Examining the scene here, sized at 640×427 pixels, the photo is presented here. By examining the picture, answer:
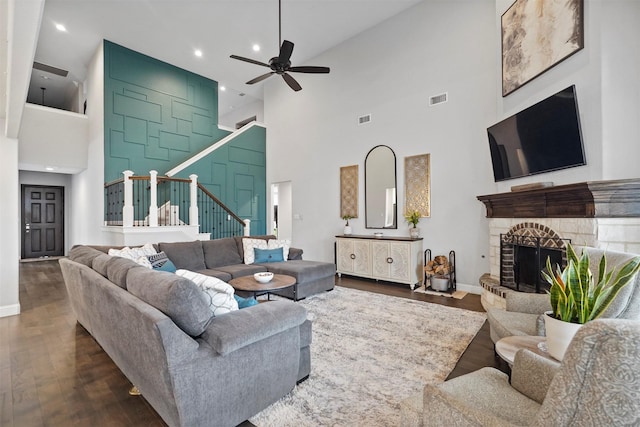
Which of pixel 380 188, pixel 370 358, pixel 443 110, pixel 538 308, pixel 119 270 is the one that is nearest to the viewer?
pixel 119 270

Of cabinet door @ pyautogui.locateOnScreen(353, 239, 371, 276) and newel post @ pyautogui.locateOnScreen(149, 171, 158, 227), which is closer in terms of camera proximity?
newel post @ pyautogui.locateOnScreen(149, 171, 158, 227)

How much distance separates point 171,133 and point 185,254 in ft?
14.0

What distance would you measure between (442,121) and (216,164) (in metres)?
5.29

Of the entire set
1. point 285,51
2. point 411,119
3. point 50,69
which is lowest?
point 411,119

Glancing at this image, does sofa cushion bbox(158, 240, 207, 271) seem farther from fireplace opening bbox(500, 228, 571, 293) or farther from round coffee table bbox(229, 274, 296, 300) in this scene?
fireplace opening bbox(500, 228, 571, 293)

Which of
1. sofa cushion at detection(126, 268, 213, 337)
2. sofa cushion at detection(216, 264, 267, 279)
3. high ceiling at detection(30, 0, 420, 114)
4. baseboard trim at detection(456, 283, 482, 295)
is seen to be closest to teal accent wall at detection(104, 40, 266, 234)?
high ceiling at detection(30, 0, 420, 114)

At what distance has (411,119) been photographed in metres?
5.41

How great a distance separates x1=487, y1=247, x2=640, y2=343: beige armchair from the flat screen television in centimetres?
104

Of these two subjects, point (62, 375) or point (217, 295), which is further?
point (62, 375)

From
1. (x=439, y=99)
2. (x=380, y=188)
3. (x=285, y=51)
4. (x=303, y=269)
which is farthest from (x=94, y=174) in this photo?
(x=439, y=99)

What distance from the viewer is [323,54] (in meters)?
6.95

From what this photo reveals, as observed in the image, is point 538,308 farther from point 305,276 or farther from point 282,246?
point 282,246

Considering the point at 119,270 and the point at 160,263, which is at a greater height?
the point at 119,270

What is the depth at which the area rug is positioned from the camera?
1868mm
